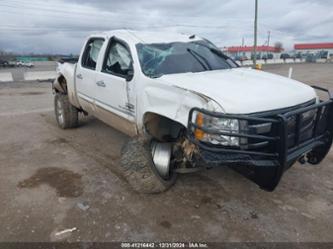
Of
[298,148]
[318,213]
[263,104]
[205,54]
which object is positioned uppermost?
[205,54]

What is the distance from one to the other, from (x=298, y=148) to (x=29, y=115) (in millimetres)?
7267

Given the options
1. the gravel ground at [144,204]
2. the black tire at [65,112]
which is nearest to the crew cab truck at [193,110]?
the gravel ground at [144,204]

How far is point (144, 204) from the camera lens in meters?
3.31

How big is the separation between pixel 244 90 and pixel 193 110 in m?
0.66

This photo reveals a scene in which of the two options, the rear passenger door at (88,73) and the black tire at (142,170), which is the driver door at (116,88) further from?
the black tire at (142,170)

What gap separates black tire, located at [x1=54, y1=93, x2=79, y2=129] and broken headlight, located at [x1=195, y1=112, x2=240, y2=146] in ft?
14.1

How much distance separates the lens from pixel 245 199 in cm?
347

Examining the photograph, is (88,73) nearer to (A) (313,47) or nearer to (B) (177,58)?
(B) (177,58)

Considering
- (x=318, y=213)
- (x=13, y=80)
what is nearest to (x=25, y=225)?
(x=318, y=213)

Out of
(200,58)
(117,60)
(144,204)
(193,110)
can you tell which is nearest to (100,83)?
(117,60)

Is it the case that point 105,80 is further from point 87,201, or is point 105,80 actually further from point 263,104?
point 263,104

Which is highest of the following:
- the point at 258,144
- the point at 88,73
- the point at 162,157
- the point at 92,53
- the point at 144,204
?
the point at 92,53

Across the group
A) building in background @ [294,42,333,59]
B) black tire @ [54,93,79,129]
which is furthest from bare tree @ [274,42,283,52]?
black tire @ [54,93,79,129]

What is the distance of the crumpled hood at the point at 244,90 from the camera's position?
2.69 m
